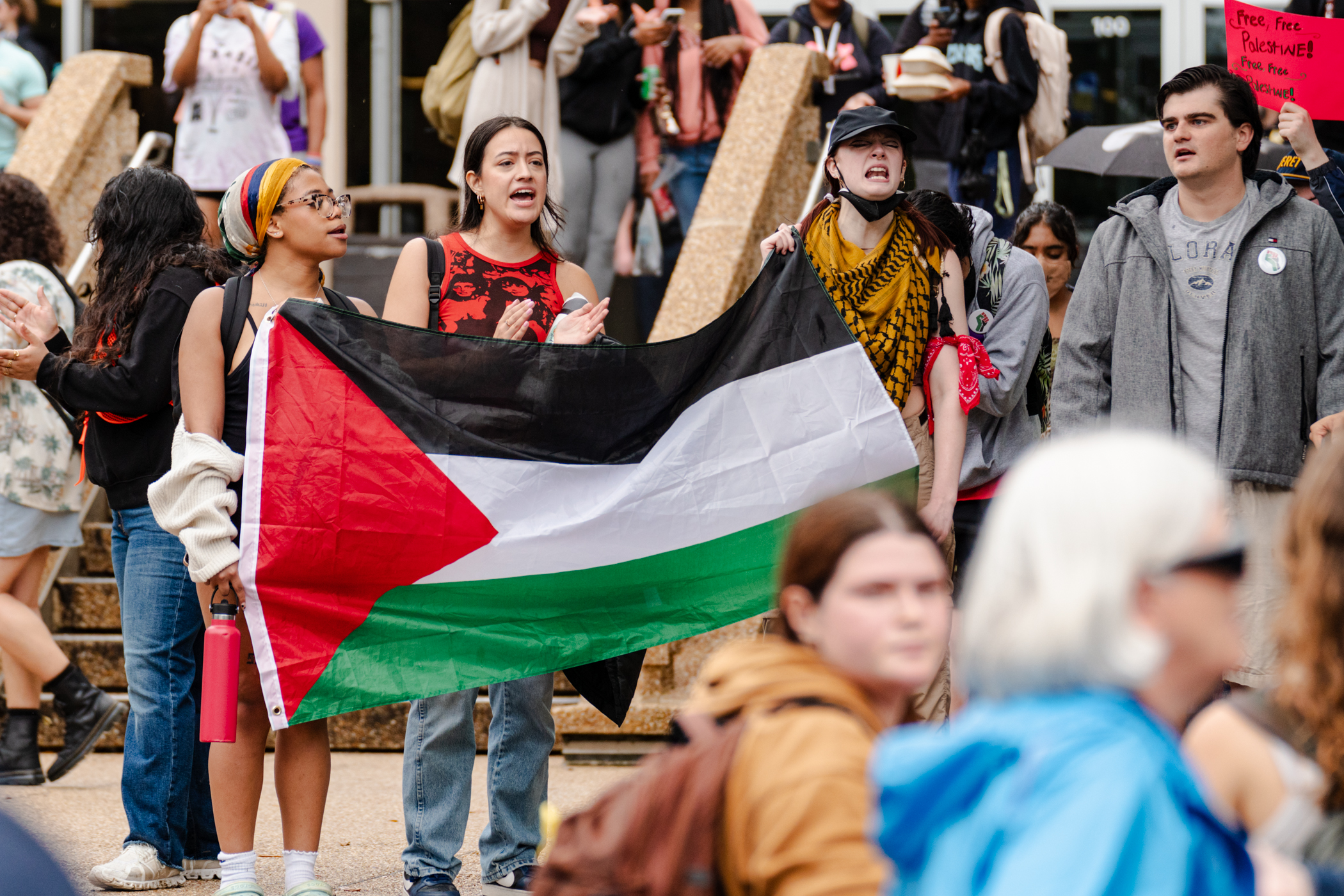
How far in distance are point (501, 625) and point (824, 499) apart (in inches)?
96.2

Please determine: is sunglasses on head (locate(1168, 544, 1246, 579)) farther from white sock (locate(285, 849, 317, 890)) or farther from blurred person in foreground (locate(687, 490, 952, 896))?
white sock (locate(285, 849, 317, 890))

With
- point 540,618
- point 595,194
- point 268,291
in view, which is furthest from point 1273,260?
point 595,194

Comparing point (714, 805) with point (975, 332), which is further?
point (975, 332)

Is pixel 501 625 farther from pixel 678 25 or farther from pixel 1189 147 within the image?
pixel 678 25

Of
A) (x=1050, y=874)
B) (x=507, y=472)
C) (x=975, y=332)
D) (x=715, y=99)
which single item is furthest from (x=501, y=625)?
(x=715, y=99)

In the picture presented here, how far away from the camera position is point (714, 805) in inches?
85.1

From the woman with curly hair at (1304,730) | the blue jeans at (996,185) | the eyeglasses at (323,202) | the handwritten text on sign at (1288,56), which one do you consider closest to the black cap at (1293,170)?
the handwritten text on sign at (1288,56)

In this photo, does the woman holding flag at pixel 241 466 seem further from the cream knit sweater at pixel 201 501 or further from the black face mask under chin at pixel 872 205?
the black face mask under chin at pixel 872 205

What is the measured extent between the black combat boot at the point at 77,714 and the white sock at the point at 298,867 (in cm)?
219

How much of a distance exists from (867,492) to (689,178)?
6.82 metres

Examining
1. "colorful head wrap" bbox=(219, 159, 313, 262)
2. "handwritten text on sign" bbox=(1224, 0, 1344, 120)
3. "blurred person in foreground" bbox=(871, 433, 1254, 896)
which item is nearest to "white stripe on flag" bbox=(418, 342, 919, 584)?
"colorful head wrap" bbox=(219, 159, 313, 262)

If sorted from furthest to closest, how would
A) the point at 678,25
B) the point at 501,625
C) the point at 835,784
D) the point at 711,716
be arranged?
the point at 678,25 < the point at 501,625 < the point at 711,716 < the point at 835,784

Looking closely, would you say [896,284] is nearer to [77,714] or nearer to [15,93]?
[77,714]

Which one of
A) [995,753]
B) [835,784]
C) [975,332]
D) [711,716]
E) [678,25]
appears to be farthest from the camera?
[678,25]
